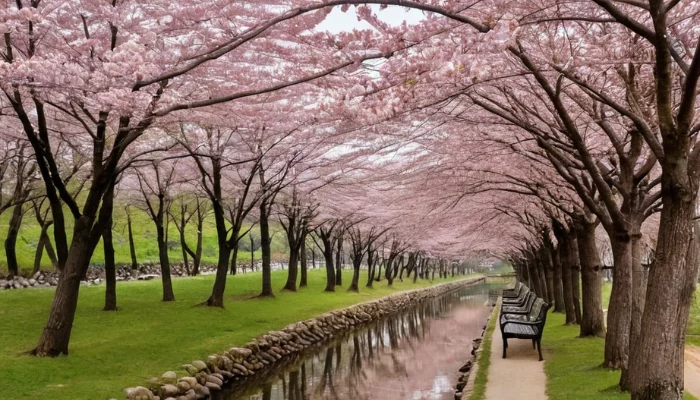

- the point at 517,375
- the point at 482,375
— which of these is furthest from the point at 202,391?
the point at 517,375

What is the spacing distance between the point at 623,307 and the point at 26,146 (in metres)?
16.7

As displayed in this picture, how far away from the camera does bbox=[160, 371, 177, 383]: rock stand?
9711 millimetres

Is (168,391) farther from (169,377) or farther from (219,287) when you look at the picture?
(219,287)

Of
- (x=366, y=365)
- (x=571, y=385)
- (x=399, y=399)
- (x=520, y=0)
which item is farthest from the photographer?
(x=366, y=365)

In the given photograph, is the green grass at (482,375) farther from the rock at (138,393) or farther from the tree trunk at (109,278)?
the tree trunk at (109,278)

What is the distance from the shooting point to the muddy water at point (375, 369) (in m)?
11.7

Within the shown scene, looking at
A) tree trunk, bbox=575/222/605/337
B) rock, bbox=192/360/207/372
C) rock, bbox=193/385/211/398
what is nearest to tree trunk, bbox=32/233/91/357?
rock, bbox=192/360/207/372

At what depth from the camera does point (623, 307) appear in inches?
358

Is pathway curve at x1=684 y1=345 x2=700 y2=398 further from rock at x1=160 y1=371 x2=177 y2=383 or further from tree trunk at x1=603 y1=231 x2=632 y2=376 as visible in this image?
rock at x1=160 y1=371 x2=177 y2=383

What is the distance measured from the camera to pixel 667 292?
18.4 ft

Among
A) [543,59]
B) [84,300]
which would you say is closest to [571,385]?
[543,59]

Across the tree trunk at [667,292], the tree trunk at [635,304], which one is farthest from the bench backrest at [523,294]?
the tree trunk at [667,292]

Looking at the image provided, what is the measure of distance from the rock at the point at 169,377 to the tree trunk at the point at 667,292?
24.0 ft

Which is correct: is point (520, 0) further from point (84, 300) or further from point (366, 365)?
point (84, 300)
